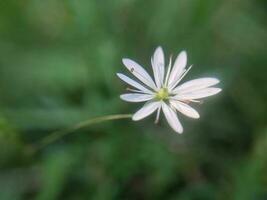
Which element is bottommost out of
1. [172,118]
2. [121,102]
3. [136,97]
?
[172,118]

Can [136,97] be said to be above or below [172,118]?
above

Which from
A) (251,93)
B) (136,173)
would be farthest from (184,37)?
(136,173)

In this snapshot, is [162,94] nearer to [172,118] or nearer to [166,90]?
[166,90]

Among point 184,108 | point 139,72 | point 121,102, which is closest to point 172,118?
point 184,108

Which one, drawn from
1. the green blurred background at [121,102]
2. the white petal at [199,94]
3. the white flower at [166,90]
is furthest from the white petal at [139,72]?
the green blurred background at [121,102]

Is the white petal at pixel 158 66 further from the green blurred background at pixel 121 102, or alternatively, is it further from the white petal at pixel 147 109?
the green blurred background at pixel 121 102

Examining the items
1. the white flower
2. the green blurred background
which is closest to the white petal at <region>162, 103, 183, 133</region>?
the white flower
